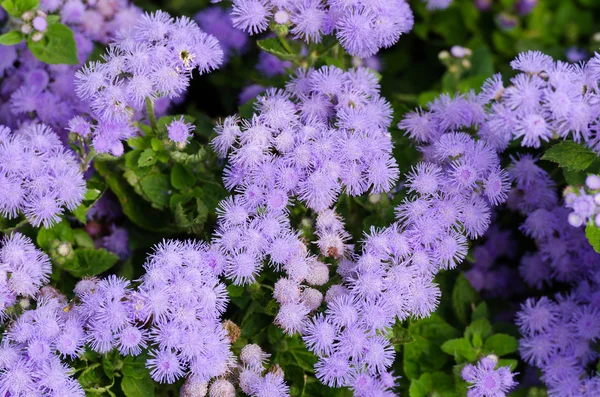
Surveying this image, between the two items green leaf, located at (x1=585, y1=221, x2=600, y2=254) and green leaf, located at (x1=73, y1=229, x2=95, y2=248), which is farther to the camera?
green leaf, located at (x1=73, y1=229, x2=95, y2=248)

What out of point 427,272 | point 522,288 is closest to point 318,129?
point 427,272

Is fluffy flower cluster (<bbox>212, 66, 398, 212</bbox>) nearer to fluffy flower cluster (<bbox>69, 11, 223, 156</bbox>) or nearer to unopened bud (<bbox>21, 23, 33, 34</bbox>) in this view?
fluffy flower cluster (<bbox>69, 11, 223, 156</bbox>)

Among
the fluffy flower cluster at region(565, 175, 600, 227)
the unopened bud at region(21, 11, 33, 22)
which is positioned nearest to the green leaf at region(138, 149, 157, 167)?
the unopened bud at region(21, 11, 33, 22)

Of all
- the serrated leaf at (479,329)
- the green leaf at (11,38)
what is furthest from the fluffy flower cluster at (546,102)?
the green leaf at (11,38)

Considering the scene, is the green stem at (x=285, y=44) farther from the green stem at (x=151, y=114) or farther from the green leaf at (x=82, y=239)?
the green leaf at (x=82, y=239)

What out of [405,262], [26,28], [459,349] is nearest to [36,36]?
[26,28]

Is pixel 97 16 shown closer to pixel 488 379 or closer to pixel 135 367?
pixel 135 367

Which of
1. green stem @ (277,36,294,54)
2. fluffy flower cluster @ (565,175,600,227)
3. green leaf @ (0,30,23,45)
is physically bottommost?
green leaf @ (0,30,23,45)
